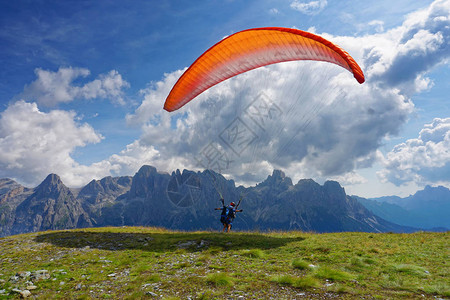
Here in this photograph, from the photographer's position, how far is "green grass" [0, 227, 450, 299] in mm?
7195

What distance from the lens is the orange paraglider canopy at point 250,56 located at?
12383 mm

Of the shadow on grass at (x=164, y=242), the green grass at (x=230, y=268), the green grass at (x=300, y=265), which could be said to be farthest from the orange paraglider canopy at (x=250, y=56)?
the shadow on grass at (x=164, y=242)

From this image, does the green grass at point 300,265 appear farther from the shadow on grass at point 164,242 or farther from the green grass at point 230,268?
the shadow on grass at point 164,242

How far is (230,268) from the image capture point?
30.9 ft

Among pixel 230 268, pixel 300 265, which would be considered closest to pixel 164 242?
pixel 230 268

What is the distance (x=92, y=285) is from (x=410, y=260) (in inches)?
502

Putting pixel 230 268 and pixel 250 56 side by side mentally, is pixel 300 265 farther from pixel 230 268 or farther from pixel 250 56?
pixel 250 56

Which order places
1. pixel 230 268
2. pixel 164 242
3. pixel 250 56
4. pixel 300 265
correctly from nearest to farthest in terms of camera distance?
1. pixel 300 265
2. pixel 230 268
3. pixel 164 242
4. pixel 250 56

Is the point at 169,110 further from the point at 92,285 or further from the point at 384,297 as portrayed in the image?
the point at 384,297

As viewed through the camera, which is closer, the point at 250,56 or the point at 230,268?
the point at 230,268

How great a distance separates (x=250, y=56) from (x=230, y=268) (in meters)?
12.7

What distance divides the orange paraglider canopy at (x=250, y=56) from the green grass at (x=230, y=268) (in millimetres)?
8324

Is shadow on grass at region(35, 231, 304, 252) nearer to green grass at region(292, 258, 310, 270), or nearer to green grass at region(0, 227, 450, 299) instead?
green grass at region(0, 227, 450, 299)

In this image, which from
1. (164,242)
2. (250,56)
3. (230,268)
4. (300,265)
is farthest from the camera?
(250,56)
